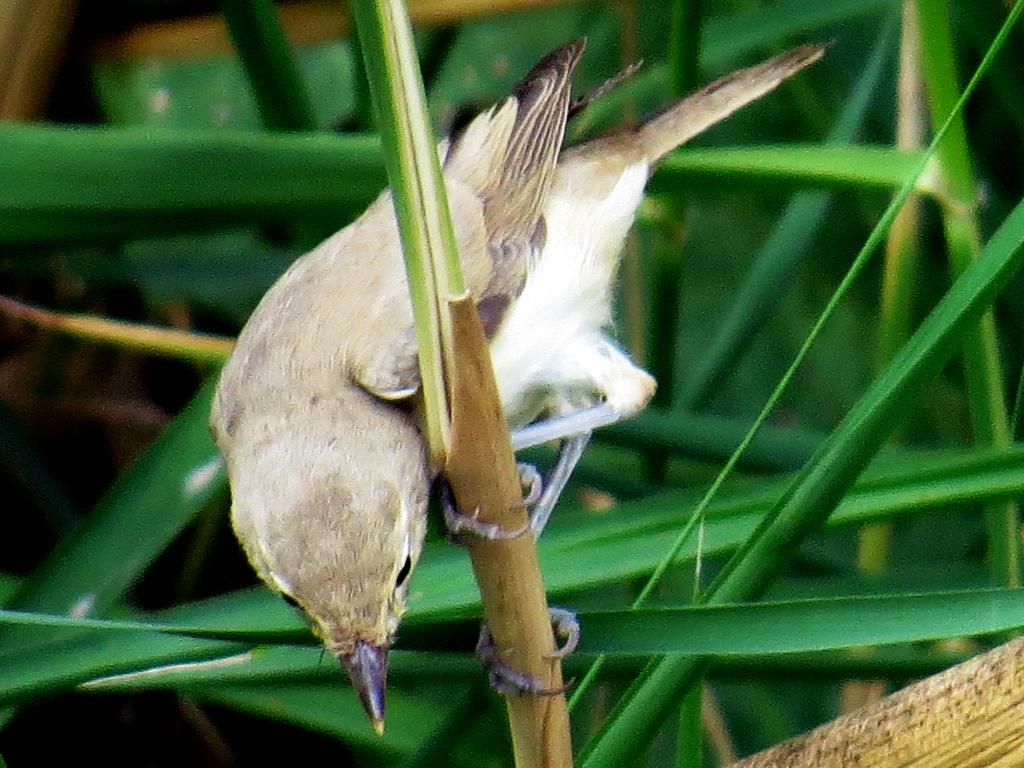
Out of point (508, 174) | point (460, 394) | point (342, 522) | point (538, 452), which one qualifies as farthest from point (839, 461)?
point (538, 452)

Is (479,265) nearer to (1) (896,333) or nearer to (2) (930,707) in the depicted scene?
(1) (896,333)

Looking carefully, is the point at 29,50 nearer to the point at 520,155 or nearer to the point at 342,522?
the point at 520,155

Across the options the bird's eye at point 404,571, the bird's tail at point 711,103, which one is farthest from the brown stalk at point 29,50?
the bird's eye at point 404,571

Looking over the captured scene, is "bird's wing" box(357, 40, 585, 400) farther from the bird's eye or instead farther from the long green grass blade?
the long green grass blade

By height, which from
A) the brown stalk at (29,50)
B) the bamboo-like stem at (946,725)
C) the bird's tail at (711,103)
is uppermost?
the brown stalk at (29,50)

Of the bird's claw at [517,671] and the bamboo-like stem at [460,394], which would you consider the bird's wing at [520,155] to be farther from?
the bamboo-like stem at [460,394]

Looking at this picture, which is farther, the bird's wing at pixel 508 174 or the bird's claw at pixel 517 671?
the bird's wing at pixel 508 174
